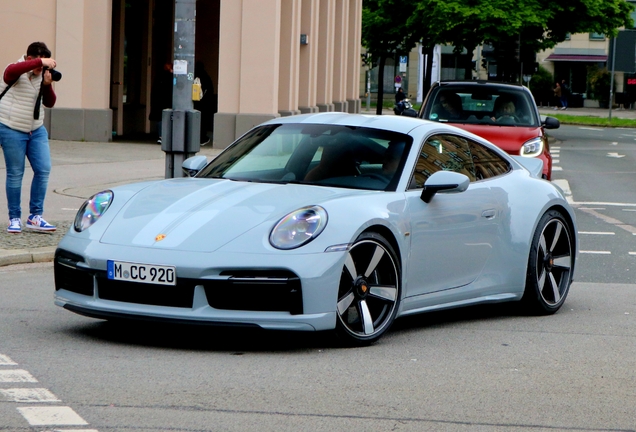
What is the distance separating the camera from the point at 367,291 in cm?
630

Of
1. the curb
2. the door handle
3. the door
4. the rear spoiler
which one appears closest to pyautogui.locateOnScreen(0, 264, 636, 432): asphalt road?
the door

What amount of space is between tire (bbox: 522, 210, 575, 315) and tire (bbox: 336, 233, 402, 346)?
153 cm

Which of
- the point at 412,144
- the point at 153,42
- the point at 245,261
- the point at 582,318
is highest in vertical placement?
the point at 153,42

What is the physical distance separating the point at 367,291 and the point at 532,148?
9.09 meters

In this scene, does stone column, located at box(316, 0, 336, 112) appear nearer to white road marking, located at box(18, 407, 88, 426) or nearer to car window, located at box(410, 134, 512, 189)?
car window, located at box(410, 134, 512, 189)

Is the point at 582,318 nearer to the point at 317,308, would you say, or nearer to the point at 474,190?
the point at 474,190

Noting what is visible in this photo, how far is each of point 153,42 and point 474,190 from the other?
24.2 meters

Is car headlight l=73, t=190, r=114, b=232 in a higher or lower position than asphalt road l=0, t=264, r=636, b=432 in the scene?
higher

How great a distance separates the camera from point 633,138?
3762 cm

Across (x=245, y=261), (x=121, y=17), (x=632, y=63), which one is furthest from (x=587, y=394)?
(x=632, y=63)

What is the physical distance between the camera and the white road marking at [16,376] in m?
5.28

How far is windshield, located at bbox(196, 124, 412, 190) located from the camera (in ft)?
22.5

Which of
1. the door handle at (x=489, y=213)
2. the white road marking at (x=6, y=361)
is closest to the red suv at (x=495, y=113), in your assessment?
the door handle at (x=489, y=213)

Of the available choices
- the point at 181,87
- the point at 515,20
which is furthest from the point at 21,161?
the point at 515,20
